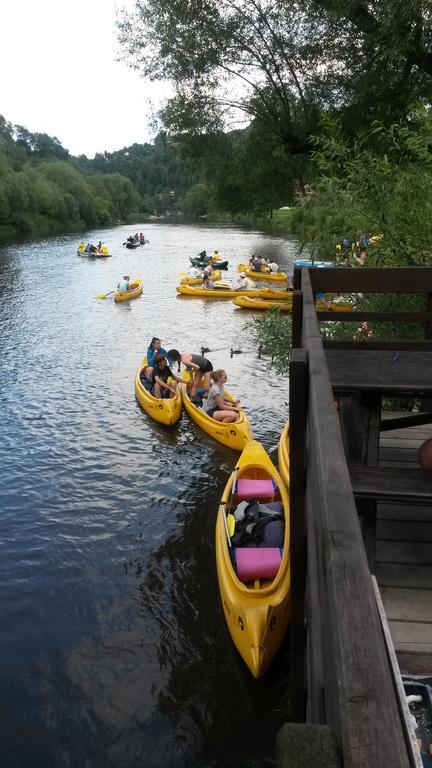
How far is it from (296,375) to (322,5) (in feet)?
33.3

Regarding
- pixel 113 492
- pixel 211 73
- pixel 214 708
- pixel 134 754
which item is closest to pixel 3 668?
pixel 134 754

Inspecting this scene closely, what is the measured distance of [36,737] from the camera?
515cm

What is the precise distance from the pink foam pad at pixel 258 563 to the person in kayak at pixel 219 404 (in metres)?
4.87

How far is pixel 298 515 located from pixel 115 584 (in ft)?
15.7

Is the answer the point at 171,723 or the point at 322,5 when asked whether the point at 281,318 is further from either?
the point at 171,723

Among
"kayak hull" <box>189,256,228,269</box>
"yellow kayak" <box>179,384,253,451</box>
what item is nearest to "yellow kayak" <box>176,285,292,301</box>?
"kayak hull" <box>189,256,228,269</box>

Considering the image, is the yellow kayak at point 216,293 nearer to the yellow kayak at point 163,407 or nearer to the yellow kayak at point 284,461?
the yellow kayak at point 163,407

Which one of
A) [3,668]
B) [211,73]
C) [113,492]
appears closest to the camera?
[3,668]

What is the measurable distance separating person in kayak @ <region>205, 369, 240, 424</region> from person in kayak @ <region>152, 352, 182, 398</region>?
4.07 feet

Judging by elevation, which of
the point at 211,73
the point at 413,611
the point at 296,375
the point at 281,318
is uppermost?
the point at 211,73

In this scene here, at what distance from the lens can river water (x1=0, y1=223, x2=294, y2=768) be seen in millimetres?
5168

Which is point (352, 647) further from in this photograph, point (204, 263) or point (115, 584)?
point (204, 263)

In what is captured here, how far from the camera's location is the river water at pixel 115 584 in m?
5.17

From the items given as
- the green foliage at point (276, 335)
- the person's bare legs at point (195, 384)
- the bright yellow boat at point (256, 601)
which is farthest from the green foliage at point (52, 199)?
the bright yellow boat at point (256, 601)
